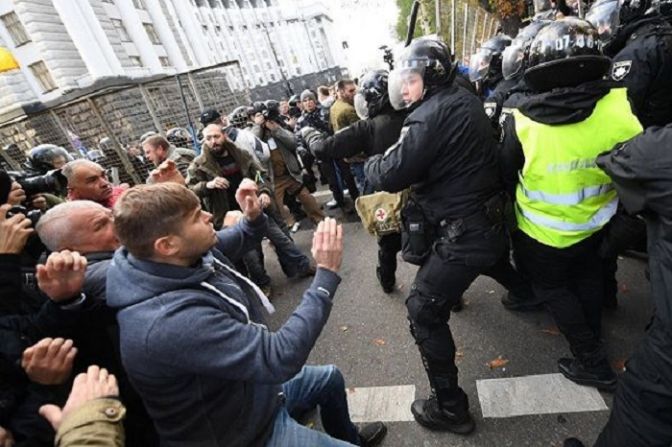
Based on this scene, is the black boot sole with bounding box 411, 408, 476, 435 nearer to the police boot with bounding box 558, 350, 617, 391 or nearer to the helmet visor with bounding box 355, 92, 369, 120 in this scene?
the police boot with bounding box 558, 350, 617, 391

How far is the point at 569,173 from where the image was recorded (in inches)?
75.0

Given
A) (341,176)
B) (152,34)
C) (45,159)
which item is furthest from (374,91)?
(152,34)

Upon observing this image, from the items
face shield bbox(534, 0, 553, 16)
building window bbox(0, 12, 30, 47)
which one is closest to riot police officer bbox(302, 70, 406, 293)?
face shield bbox(534, 0, 553, 16)

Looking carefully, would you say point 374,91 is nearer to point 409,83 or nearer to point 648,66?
point 409,83

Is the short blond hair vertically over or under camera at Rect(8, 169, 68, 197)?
under

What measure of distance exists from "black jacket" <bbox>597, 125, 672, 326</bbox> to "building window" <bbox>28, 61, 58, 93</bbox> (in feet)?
94.2

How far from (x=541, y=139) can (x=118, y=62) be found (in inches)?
1140

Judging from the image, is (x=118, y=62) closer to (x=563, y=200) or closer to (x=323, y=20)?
(x=563, y=200)

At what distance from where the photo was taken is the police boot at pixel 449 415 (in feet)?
7.43

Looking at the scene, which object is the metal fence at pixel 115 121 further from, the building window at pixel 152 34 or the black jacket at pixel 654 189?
the building window at pixel 152 34

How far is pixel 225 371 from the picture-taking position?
4.21ft

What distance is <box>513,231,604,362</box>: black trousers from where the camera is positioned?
2.21 m

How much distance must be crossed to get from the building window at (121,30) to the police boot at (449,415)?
Answer: 3195 centimetres

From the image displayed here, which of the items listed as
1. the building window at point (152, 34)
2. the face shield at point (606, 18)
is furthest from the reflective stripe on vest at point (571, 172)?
the building window at point (152, 34)
